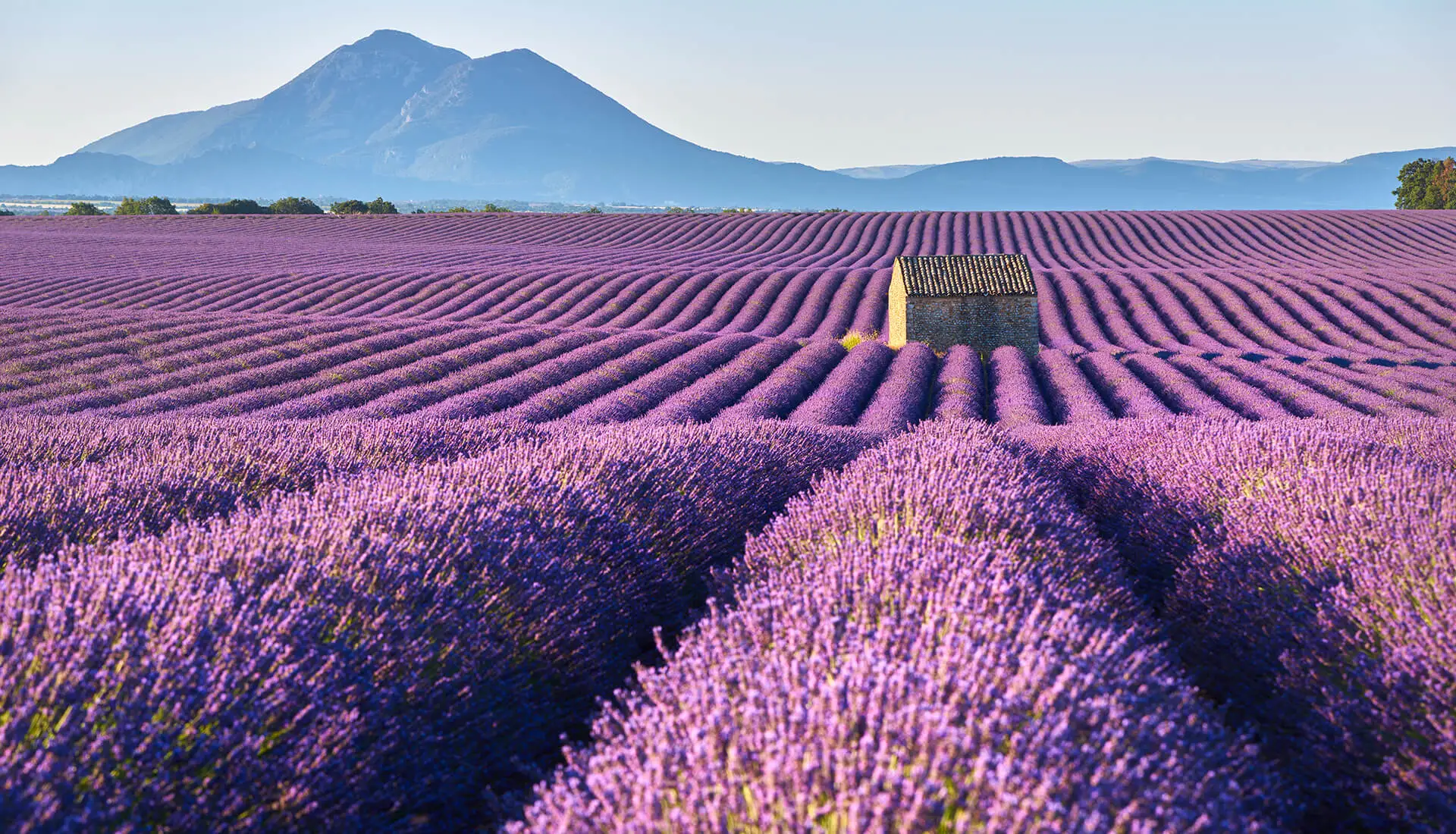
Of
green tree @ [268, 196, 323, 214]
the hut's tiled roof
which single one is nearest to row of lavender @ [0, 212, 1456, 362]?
the hut's tiled roof

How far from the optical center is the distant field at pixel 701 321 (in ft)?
46.8

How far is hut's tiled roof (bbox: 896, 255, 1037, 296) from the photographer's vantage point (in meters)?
23.4

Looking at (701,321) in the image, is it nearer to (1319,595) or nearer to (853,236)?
(1319,595)

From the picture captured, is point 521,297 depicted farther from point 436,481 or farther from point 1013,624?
point 1013,624

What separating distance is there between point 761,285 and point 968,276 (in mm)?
10108

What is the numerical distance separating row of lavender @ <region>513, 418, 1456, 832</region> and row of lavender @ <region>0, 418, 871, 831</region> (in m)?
0.46

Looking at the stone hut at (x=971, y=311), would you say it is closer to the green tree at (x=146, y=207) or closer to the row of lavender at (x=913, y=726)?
the row of lavender at (x=913, y=726)

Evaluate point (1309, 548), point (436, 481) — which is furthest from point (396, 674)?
point (1309, 548)

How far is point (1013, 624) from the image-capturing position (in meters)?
2.56

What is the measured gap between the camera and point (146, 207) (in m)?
71.8

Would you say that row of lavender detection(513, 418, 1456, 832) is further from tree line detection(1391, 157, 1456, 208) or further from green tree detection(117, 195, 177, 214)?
green tree detection(117, 195, 177, 214)

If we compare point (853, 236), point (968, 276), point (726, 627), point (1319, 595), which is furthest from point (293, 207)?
point (1319, 595)

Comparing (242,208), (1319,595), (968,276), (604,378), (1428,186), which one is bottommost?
(604,378)

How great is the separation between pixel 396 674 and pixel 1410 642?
3021 millimetres
